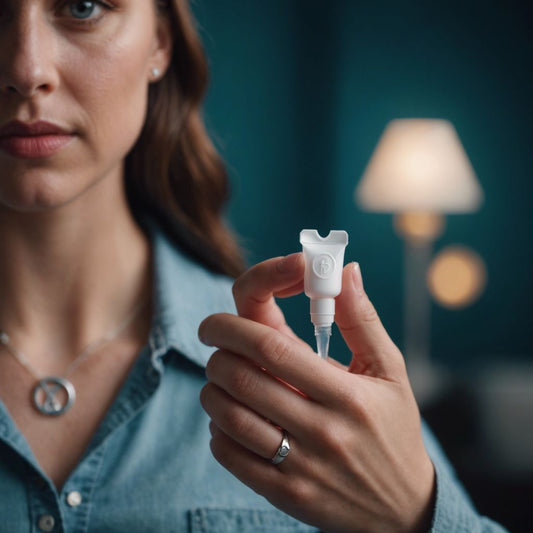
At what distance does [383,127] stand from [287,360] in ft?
10.0

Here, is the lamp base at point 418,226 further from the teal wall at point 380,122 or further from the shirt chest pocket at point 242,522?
the shirt chest pocket at point 242,522

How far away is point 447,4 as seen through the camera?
3.55 metres

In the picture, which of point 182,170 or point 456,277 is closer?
point 182,170

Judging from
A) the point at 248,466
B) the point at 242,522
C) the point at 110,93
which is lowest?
the point at 242,522

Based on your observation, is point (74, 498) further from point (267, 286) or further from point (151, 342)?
point (267, 286)

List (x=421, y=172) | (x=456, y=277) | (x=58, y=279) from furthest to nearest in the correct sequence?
(x=456, y=277) → (x=421, y=172) → (x=58, y=279)

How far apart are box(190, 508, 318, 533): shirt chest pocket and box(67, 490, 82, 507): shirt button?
0.47ft

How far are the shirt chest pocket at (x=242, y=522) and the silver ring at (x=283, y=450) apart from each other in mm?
294

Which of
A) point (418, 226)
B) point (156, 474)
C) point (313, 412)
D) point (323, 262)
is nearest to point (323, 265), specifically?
point (323, 262)

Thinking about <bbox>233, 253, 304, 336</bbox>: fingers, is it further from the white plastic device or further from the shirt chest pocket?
the shirt chest pocket

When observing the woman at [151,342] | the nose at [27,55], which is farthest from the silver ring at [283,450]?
the nose at [27,55]

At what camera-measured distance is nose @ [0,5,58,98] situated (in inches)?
36.2

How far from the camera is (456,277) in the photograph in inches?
142

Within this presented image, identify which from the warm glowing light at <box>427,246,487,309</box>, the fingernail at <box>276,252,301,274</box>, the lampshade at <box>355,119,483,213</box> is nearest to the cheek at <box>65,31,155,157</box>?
the fingernail at <box>276,252,301,274</box>
